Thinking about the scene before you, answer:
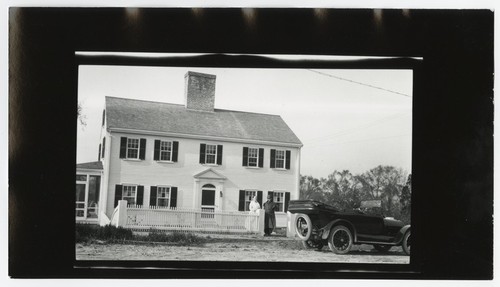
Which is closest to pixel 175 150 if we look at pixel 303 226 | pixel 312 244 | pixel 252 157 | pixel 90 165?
pixel 252 157

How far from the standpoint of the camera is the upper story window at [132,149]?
468 inches

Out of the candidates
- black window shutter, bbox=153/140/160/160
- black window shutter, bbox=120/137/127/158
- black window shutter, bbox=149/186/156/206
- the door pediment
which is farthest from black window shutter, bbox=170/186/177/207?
black window shutter, bbox=120/137/127/158

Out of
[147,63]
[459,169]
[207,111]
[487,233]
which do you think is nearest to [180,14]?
[147,63]

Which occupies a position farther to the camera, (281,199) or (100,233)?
(281,199)

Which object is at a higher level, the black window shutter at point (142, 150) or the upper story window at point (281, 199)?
the black window shutter at point (142, 150)

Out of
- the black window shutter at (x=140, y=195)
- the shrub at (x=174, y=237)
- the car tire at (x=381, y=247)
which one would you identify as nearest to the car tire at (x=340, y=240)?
the car tire at (x=381, y=247)

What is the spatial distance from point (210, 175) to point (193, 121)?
1030mm

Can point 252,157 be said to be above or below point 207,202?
above

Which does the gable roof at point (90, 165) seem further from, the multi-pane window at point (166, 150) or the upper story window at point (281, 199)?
the upper story window at point (281, 199)

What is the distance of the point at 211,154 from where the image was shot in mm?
12055

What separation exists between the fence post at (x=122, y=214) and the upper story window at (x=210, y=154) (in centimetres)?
158

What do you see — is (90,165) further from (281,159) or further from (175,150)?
(281,159)

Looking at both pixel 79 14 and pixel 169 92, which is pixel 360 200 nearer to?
pixel 169 92

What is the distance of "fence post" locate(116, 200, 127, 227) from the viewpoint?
38.2 ft
